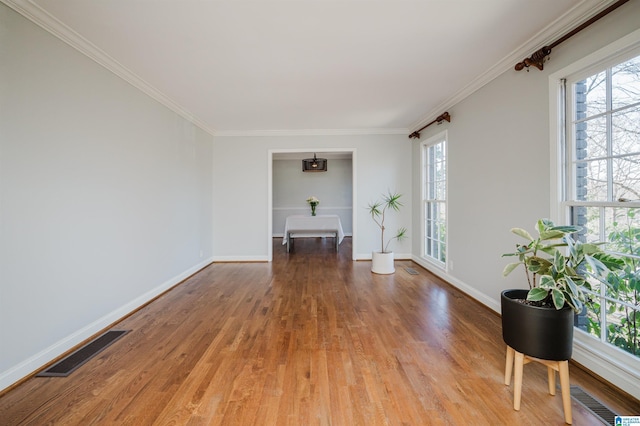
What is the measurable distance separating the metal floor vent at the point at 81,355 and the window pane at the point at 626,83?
4016 mm

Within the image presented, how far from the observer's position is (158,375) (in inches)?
72.4

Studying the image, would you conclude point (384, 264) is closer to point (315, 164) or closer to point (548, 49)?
point (548, 49)

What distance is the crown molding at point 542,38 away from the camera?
1817mm

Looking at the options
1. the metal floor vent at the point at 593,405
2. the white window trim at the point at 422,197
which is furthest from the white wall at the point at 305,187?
the metal floor vent at the point at 593,405

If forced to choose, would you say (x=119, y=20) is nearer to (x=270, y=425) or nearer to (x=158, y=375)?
(x=158, y=375)

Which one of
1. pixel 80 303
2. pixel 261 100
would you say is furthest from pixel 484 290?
pixel 80 303

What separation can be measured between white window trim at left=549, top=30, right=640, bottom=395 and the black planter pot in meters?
0.56

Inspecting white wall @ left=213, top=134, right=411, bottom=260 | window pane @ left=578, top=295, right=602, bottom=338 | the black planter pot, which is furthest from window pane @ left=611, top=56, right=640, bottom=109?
white wall @ left=213, top=134, right=411, bottom=260

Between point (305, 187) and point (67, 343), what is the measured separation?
7.22 m

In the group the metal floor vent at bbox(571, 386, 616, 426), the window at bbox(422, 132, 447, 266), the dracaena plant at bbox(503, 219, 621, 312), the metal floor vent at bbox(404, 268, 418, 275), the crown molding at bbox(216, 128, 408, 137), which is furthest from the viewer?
the crown molding at bbox(216, 128, 408, 137)

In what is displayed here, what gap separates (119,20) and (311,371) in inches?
114

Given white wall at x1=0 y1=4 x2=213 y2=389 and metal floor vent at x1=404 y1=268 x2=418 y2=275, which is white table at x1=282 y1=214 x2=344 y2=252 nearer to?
metal floor vent at x1=404 y1=268 x2=418 y2=275

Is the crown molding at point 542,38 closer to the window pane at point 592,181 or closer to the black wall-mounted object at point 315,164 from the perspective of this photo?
the window pane at point 592,181

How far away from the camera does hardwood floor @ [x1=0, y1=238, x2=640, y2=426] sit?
4.88 ft
